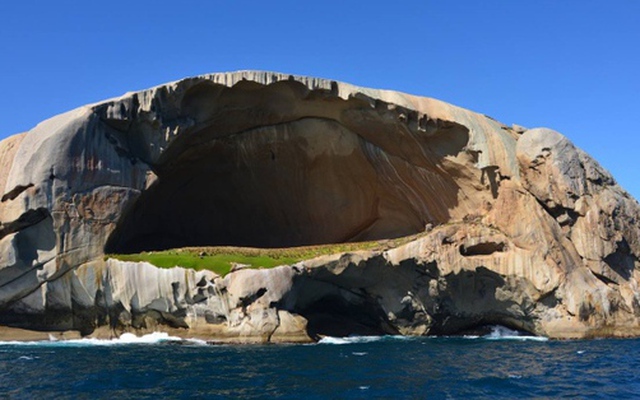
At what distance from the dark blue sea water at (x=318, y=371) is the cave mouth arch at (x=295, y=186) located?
14.0 metres

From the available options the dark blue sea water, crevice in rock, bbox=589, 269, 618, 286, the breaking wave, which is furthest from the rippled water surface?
crevice in rock, bbox=589, 269, 618, 286

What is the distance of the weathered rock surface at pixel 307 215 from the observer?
35.9 metres

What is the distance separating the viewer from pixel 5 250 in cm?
3544

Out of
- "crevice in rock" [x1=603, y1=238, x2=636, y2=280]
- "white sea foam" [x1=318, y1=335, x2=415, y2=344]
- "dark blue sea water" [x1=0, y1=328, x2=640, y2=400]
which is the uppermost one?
"crevice in rock" [x1=603, y1=238, x2=636, y2=280]

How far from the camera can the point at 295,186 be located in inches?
1892

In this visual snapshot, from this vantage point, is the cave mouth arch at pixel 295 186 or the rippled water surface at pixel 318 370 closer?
the rippled water surface at pixel 318 370

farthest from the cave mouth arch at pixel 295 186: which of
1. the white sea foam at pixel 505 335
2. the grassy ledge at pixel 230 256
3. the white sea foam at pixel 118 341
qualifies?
the white sea foam at pixel 505 335

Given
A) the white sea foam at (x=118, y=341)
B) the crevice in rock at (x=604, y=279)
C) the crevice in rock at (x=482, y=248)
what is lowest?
the white sea foam at (x=118, y=341)

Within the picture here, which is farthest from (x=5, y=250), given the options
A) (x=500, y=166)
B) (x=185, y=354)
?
(x=500, y=166)

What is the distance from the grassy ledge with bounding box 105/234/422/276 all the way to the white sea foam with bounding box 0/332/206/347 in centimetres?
361

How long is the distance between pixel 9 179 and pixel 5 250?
3.95 metres

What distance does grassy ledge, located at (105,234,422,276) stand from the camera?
118 feet

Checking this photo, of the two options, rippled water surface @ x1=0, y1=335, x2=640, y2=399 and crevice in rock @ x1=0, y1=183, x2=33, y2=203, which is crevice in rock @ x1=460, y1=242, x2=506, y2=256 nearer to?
rippled water surface @ x1=0, y1=335, x2=640, y2=399

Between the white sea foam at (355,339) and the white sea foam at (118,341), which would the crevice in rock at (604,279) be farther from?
the white sea foam at (118,341)
